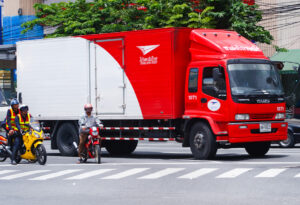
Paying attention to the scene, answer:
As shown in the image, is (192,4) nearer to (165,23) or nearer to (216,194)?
(165,23)

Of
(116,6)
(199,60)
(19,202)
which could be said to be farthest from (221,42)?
(116,6)

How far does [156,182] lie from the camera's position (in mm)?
12711

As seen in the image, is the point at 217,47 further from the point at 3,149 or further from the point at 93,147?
the point at 3,149

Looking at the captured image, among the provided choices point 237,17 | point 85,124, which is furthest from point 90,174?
point 237,17

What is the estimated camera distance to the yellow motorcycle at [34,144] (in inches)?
678

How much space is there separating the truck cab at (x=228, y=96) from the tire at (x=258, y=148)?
0.54 meters

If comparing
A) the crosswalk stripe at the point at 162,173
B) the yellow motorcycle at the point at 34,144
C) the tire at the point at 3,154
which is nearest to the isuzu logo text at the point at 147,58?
the yellow motorcycle at the point at 34,144

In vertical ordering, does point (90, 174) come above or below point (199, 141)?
below

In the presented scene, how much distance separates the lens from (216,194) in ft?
35.8

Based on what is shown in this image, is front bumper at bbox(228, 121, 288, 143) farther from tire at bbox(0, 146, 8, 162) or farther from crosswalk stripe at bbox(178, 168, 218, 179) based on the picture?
tire at bbox(0, 146, 8, 162)

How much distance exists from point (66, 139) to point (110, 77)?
2.71 meters

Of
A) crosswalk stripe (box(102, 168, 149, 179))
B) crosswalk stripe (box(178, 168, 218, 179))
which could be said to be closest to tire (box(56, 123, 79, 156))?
crosswalk stripe (box(102, 168, 149, 179))

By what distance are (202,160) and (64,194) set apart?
6636mm

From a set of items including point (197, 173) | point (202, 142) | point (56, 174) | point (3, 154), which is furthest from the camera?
point (3, 154)
